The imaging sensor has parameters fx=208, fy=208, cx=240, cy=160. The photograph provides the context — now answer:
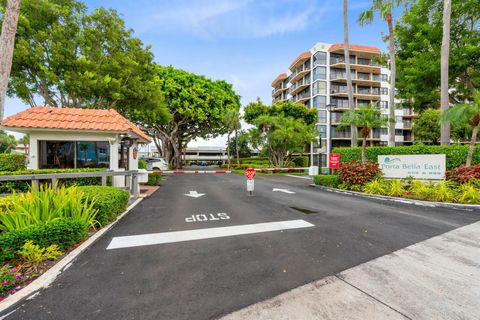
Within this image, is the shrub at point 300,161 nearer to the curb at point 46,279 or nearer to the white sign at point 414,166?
the white sign at point 414,166

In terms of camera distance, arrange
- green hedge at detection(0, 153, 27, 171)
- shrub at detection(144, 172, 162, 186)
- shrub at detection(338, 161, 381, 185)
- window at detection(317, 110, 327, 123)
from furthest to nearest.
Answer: window at detection(317, 110, 327, 123) → shrub at detection(144, 172, 162, 186) → shrub at detection(338, 161, 381, 185) → green hedge at detection(0, 153, 27, 171)

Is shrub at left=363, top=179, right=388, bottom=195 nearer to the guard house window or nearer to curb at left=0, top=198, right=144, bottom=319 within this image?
curb at left=0, top=198, right=144, bottom=319

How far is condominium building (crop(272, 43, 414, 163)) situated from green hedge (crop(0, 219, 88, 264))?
37.5 metres

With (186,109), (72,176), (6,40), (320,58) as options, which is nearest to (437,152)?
(72,176)

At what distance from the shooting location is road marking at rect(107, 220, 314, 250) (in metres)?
4.45

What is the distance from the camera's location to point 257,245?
4289 millimetres

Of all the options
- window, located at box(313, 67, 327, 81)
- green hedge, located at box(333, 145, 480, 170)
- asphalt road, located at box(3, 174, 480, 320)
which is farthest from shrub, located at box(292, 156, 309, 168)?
asphalt road, located at box(3, 174, 480, 320)

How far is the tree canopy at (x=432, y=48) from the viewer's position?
13.8 m

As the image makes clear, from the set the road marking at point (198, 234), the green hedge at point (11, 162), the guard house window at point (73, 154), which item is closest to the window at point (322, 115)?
the guard house window at point (73, 154)

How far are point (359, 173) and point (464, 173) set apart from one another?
4.06 m

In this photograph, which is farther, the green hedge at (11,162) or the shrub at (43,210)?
the green hedge at (11,162)

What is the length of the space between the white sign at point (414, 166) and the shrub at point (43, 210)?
14.2 m

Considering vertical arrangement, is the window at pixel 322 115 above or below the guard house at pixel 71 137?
above

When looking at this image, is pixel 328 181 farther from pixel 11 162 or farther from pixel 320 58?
pixel 320 58
